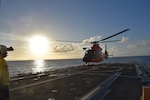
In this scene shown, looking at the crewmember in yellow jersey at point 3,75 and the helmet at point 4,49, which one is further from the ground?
the helmet at point 4,49

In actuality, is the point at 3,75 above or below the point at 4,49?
below

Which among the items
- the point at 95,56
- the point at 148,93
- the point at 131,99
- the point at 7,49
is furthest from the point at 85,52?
the point at 7,49

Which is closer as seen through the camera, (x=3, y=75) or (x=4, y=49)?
(x=3, y=75)

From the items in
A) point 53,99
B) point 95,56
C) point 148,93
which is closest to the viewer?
point 148,93

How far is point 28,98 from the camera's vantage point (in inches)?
628

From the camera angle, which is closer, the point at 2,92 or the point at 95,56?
the point at 2,92

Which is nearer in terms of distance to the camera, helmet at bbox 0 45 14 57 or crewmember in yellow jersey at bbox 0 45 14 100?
crewmember in yellow jersey at bbox 0 45 14 100

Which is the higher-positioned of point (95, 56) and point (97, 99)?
point (95, 56)

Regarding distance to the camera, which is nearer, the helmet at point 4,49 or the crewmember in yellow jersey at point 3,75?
the crewmember in yellow jersey at point 3,75

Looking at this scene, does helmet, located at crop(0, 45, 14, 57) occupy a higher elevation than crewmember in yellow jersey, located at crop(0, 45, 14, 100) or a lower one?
higher

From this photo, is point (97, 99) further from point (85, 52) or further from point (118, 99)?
point (85, 52)

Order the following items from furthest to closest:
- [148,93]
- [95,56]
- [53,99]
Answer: [95,56], [53,99], [148,93]

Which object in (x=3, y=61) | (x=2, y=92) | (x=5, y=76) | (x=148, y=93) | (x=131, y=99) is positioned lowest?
(x=131, y=99)

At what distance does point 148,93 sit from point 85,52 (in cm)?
2603
